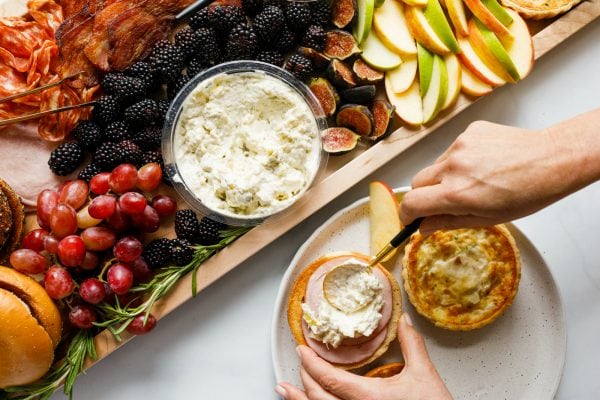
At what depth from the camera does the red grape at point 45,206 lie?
A: 213cm

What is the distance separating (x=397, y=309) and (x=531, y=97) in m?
0.95

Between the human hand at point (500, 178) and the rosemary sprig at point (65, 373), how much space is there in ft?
4.08

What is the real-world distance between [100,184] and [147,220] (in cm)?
20

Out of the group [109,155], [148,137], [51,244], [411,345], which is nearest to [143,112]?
[148,137]

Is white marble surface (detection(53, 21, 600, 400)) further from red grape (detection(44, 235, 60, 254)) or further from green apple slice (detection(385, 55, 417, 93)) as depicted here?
red grape (detection(44, 235, 60, 254))

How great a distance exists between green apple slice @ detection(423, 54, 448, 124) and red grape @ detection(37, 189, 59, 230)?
131 centimetres

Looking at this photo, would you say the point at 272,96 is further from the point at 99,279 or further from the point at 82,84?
the point at 99,279

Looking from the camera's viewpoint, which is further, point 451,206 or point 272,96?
point 272,96

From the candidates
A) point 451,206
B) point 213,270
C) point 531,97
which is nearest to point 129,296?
point 213,270

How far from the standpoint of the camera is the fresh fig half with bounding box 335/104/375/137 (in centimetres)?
221

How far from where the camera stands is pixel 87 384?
2344mm

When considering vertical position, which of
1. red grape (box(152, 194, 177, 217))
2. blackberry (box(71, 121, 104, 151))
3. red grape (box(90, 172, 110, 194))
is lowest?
red grape (box(152, 194, 177, 217))

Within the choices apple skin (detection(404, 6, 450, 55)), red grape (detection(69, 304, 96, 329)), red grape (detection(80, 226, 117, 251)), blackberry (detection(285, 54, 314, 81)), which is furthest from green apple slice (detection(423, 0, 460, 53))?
red grape (detection(69, 304, 96, 329))

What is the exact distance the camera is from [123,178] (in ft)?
6.91
